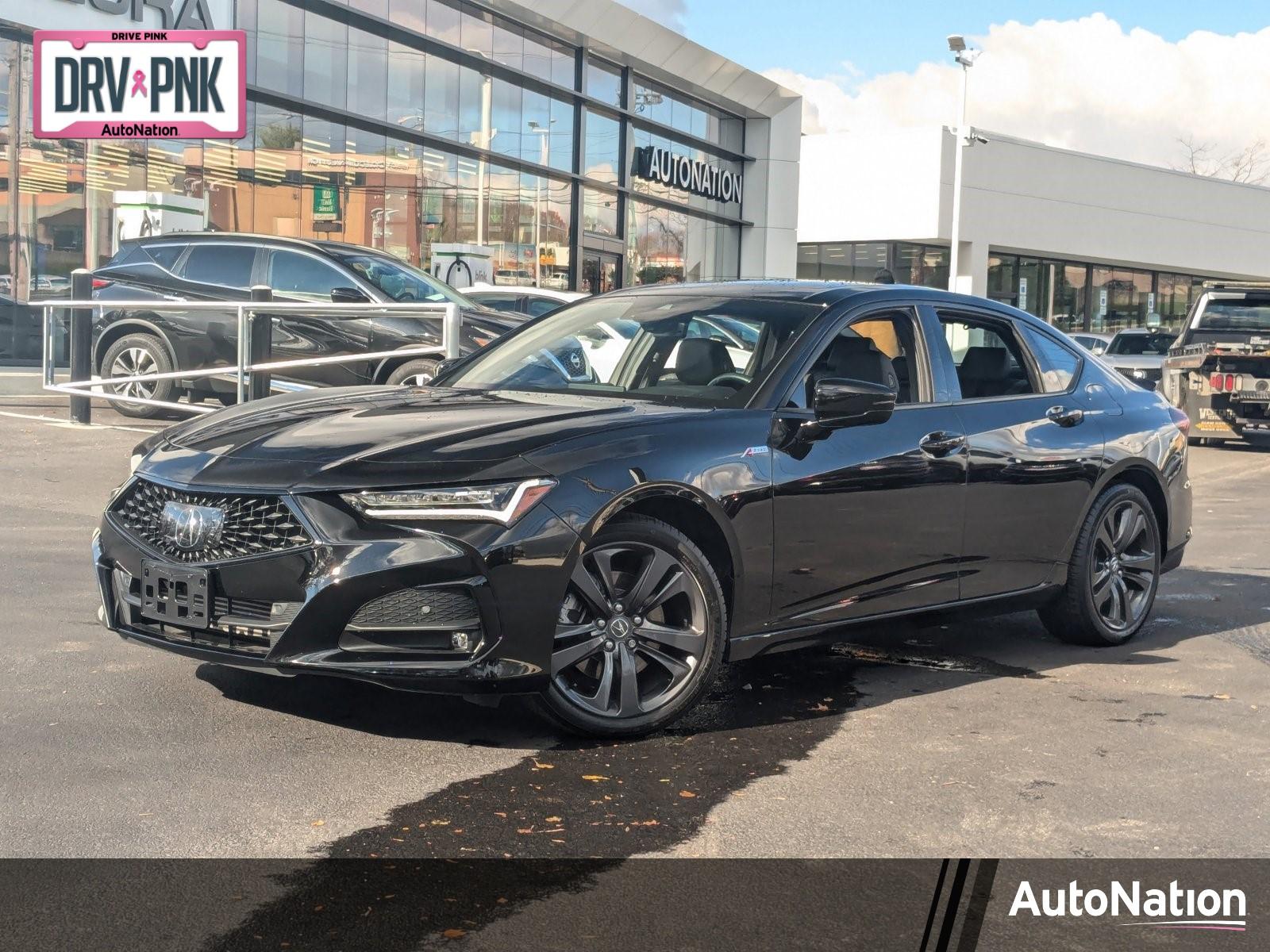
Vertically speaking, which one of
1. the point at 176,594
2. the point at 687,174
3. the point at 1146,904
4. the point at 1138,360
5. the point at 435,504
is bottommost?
the point at 1146,904

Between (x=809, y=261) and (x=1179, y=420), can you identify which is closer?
(x=1179, y=420)

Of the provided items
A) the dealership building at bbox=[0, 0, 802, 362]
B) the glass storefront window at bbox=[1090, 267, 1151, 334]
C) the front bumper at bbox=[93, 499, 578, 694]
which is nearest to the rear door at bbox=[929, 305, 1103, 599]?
the front bumper at bbox=[93, 499, 578, 694]

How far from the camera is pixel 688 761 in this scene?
4902mm

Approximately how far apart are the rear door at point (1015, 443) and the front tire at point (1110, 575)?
17cm

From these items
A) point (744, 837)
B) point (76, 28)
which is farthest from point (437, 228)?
point (744, 837)

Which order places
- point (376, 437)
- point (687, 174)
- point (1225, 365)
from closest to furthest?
point (376, 437) → point (1225, 365) → point (687, 174)

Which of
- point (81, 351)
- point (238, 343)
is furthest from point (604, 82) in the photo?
point (238, 343)

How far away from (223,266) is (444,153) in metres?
14.8

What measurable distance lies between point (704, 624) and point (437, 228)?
24.5 m

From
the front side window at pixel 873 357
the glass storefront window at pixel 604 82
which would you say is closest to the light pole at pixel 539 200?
the glass storefront window at pixel 604 82

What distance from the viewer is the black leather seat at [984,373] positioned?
646 centimetres

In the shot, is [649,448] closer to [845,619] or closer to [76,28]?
[845,619]

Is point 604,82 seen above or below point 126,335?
above

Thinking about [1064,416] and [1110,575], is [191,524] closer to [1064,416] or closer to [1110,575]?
[1064,416]
